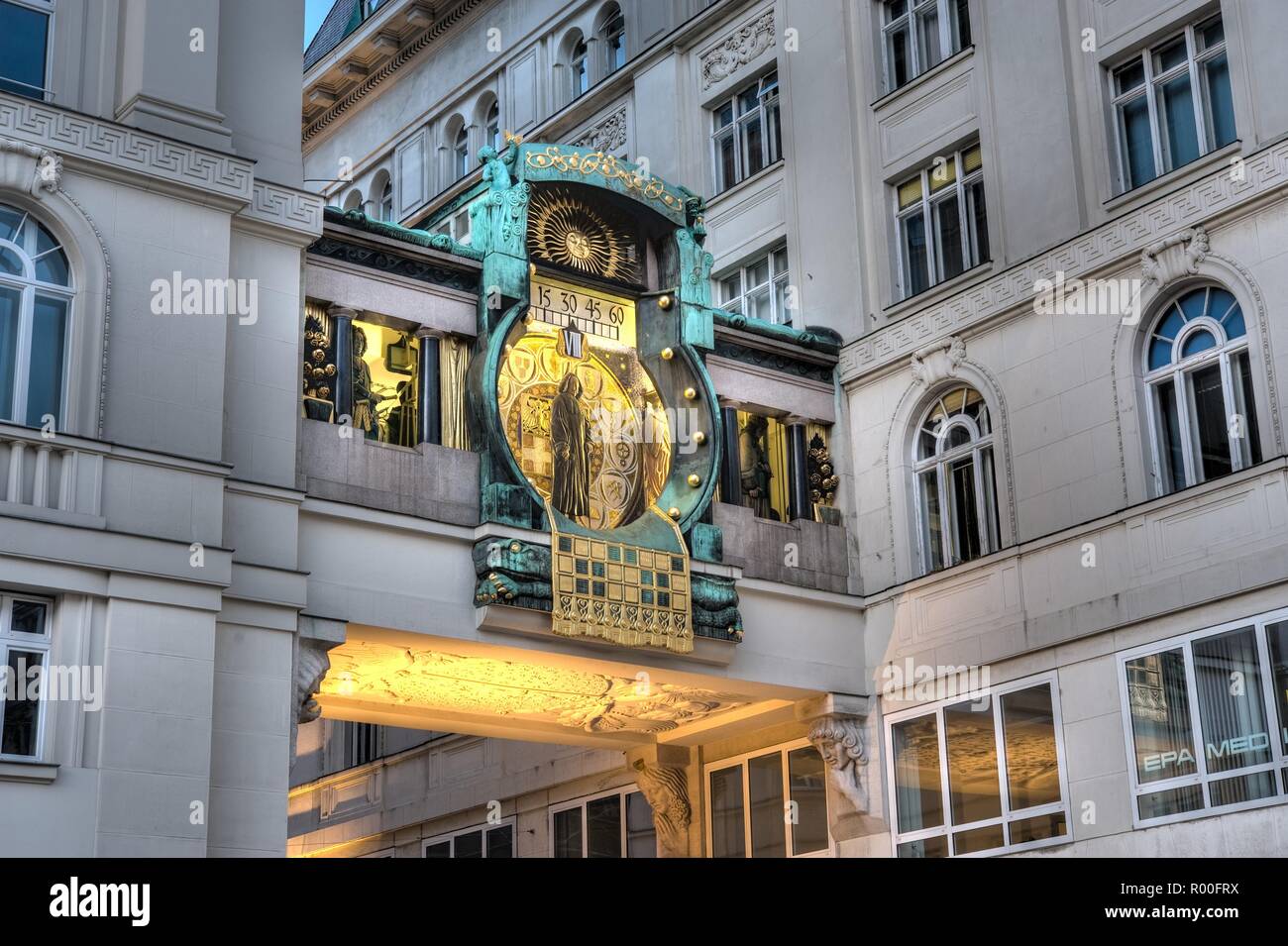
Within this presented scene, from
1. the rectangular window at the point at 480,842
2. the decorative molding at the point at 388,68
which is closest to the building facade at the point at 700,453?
the rectangular window at the point at 480,842

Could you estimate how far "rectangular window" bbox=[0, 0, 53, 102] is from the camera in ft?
66.4

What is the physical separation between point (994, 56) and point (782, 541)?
705 cm

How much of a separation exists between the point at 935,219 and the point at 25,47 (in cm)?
1204

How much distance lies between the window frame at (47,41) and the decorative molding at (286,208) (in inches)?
94.8

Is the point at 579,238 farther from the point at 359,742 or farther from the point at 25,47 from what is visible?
the point at 359,742

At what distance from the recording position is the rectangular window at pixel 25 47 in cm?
2025

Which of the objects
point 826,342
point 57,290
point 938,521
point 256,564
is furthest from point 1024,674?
point 57,290

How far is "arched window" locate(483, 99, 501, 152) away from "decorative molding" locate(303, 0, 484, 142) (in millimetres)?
2128

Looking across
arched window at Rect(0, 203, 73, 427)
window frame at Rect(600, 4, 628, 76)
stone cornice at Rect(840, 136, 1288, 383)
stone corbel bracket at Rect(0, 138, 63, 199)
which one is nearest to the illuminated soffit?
arched window at Rect(0, 203, 73, 427)

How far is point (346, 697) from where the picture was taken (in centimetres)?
2412

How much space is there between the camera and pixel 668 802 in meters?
27.0

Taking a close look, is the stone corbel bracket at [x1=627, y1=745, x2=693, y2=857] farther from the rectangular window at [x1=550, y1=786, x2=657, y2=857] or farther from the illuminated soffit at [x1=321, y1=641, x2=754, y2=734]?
the illuminated soffit at [x1=321, y1=641, x2=754, y2=734]

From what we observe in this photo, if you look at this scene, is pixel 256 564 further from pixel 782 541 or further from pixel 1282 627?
pixel 1282 627

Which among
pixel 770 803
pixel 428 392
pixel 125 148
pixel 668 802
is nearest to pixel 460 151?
pixel 668 802
